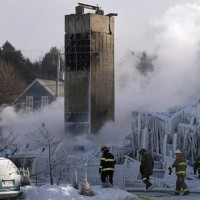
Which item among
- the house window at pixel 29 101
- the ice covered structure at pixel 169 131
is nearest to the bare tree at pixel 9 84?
the house window at pixel 29 101

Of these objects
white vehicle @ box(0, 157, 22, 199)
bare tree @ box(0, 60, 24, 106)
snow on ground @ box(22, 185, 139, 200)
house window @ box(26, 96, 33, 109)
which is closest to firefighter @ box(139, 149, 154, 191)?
snow on ground @ box(22, 185, 139, 200)

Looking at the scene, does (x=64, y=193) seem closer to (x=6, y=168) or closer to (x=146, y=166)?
(x=6, y=168)

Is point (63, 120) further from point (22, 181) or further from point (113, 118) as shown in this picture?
point (22, 181)

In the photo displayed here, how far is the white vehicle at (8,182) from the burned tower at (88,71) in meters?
16.5

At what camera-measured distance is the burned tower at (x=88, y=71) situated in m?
30.2

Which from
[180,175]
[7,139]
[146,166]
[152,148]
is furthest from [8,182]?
[7,139]

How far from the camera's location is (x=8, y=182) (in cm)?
1343

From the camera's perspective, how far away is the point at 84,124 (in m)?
30.3

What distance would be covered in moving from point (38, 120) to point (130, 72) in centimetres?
925

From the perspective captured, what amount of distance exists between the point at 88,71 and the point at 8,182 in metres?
17.2

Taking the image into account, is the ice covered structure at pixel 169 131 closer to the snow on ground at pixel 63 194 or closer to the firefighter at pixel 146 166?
the firefighter at pixel 146 166

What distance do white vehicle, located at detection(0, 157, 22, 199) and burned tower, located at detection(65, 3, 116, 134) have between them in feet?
54.0

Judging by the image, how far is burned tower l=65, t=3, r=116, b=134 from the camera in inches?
1187

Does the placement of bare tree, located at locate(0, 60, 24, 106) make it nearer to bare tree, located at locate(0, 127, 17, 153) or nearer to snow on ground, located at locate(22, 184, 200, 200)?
bare tree, located at locate(0, 127, 17, 153)
